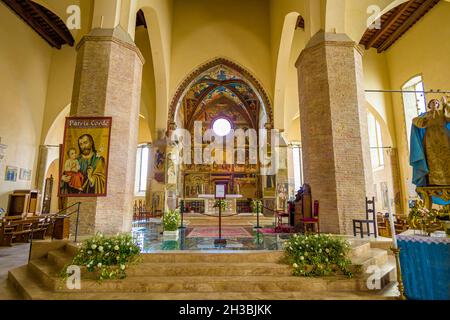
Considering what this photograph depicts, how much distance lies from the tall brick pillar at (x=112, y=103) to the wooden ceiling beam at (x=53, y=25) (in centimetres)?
582

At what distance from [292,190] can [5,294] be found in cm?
1081

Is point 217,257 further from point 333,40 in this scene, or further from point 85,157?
point 333,40

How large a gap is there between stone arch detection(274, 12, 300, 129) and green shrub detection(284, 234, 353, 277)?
856 centimetres

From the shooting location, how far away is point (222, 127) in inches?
736

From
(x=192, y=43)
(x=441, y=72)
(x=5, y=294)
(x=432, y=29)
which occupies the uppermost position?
(x=192, y=43)

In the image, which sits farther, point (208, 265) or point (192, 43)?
point (192, 43)

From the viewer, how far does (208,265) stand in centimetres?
402

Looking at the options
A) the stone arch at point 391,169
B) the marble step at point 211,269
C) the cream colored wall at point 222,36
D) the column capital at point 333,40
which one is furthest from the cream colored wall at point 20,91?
the stone arch at point 391,169

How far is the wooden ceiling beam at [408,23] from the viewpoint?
9712 mm

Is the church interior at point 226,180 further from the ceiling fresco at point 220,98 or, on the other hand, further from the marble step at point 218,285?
the ceiling fresco at point 220,98

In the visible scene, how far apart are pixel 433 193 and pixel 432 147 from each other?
0.72 meters
